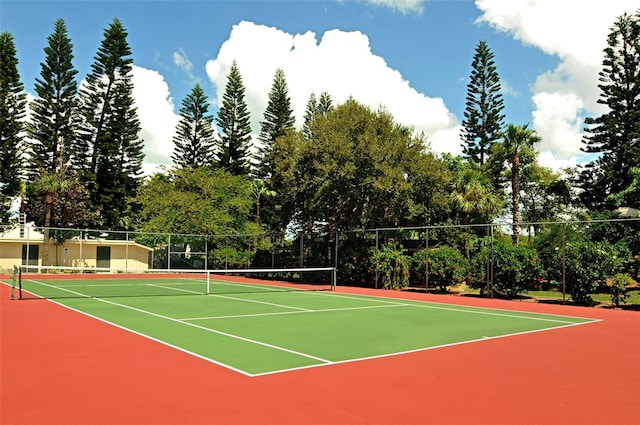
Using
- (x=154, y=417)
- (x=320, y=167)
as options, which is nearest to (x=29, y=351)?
(x=154, y=417)

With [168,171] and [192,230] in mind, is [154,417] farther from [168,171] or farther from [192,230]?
[168,171]

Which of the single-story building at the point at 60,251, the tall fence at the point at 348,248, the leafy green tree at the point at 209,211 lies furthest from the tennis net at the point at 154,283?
the single-story building at the point at 60,251

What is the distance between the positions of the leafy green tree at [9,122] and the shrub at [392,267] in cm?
3329

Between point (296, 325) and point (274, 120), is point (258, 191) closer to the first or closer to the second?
point (274, 120)

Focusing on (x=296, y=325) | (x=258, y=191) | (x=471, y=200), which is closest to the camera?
(x=296, y=325)

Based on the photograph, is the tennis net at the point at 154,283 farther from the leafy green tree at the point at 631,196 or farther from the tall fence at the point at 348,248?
the leafy green tree at the point at 631,196

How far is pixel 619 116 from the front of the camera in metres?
40.2

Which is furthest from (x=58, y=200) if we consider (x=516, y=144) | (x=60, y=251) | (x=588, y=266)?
(x=588, y=266)

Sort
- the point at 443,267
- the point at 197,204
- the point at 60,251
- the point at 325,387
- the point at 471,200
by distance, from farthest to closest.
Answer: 1. the point at 197,204
2. the point at 60,251
3. the point at 471,200
4. the point at 443,267
5. the point at 325,387

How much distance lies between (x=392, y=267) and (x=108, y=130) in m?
34.4

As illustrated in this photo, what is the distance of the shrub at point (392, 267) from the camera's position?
24.8 meters

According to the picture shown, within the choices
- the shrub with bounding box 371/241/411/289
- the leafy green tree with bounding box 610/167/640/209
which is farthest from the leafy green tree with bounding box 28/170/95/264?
the leafy green tree with bounding box 610/167/640/209

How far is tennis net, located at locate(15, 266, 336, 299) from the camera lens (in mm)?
20094

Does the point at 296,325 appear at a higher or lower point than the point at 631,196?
lower
